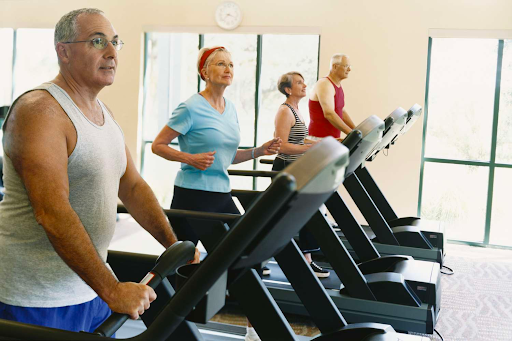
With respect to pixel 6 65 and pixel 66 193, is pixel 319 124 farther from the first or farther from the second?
pixel 6 65

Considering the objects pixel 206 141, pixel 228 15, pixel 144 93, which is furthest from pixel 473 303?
pixel 144 93

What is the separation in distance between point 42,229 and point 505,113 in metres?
5.56

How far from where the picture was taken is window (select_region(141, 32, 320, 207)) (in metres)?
6.52

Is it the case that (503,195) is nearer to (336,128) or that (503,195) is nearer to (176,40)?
(336,128)

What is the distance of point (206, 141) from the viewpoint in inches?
111

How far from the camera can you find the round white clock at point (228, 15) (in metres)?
6.47

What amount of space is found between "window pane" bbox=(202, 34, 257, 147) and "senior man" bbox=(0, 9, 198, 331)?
5095 mm

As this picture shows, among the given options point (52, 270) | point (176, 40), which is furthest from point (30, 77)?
point (52, 270)

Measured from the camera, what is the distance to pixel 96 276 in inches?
51.4

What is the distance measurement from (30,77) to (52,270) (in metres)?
6.62

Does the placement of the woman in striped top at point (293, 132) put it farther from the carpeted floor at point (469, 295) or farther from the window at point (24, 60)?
the window at point (24, 60)

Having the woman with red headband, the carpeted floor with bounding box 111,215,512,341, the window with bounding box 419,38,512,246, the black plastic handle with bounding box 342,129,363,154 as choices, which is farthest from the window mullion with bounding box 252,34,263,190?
the black plastic handle with bounding box 342,129,363,154

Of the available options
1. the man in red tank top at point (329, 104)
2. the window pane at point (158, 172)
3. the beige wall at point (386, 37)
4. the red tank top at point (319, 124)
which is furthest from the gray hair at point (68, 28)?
the window pane at point (158, 172)

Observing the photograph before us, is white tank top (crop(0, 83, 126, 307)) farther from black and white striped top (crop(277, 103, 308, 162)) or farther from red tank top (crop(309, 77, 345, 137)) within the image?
red tank top (crop(309, 77, 345, 137))
